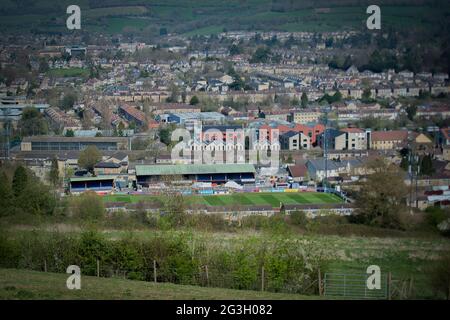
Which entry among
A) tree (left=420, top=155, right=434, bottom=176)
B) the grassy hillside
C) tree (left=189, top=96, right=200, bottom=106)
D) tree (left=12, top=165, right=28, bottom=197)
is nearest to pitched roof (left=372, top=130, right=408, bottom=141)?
tree (left=420, top=155, right=434, bottom=176)

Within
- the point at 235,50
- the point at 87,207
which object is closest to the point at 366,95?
the point at 235,50

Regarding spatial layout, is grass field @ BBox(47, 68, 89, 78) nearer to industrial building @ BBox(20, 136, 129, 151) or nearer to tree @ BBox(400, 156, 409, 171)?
industrial building @ BBox(20, 136, 129, 151)

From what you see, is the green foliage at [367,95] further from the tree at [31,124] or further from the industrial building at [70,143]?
the tree at [31,124]

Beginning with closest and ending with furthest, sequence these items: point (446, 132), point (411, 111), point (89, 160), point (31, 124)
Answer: point (89, 160) < point (446, 132) < point (31, 124) < point (411, 111)

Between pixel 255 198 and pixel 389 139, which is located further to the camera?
pixel 389 139

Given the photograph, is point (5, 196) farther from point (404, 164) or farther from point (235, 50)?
point (235, 50)

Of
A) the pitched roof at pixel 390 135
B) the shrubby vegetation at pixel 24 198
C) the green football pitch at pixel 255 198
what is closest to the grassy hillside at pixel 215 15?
the pitched roof at pixel 390 135
